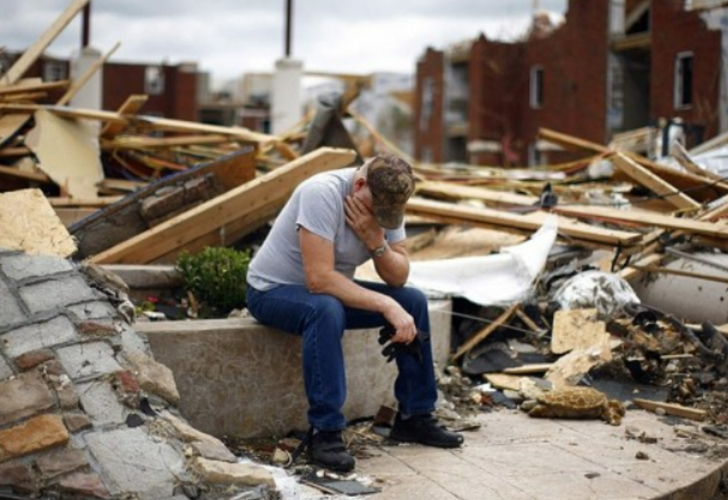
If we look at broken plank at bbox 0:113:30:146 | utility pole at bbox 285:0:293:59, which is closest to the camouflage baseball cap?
broken plank at bbox 0:113:30:146

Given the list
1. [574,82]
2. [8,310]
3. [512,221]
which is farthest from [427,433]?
[574,82]

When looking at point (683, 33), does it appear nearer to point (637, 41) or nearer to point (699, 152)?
point (637, 41)

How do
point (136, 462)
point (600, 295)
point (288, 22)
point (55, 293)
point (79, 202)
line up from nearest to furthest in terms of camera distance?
point (136, 462) → point (55, 293) → point (600, 295) → point (79, 202) → point (288, 22)

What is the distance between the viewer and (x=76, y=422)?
15.9ft

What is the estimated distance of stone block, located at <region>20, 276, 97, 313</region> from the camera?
17.7ft

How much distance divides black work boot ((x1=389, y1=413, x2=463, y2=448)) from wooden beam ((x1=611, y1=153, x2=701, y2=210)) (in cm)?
422

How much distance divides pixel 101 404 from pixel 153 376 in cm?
42

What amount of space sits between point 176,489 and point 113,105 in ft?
155

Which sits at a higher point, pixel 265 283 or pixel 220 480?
pixel 265 283

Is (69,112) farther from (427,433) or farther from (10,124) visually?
(427,433)

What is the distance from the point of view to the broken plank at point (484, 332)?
8070mm

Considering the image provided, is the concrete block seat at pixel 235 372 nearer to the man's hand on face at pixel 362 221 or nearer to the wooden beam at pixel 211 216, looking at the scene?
the man's hand on face at pixel 362 221

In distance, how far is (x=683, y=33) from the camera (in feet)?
110

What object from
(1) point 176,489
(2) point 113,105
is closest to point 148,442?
(1) point 176,489
